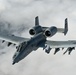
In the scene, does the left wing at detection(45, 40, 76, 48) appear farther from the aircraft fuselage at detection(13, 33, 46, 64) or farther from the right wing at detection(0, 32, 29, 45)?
the right wing at detection(0, 32, 29, 45)

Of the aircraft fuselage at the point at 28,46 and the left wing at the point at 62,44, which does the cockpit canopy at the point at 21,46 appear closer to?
the aircraft fuselage at the point at 28,46

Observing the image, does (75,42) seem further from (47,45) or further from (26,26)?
(26,26)

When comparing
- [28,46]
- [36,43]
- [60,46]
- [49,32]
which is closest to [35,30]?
[49,32]

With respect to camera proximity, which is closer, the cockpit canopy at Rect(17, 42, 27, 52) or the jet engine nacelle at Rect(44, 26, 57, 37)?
the cockpit canopy at Rect(17, 42, 27, 52)

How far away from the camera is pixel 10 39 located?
6794 centimetres

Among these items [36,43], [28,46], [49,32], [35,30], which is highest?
[35,30]

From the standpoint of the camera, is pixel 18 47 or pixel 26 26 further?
pixel 26 26

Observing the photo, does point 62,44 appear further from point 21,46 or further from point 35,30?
point 21,46

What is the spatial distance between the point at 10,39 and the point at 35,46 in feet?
20.4

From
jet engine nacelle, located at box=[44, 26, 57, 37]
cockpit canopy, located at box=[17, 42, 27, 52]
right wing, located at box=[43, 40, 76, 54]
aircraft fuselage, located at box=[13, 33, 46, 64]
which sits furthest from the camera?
jet engine nacelle, located at box=[44, 26, 57, 37]

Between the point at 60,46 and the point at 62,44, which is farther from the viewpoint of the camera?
the point at 62,44

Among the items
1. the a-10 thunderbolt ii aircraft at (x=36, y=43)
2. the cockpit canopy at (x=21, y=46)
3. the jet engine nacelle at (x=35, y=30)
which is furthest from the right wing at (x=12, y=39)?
the cockpit canopy at (x=21, y=46)

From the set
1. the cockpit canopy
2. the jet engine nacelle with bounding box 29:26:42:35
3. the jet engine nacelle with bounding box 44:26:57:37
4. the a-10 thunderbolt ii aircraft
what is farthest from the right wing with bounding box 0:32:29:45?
the jet engine nacelle with bounding box 44:26:57:37

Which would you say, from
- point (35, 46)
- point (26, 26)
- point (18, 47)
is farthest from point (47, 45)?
point (26, 26)
